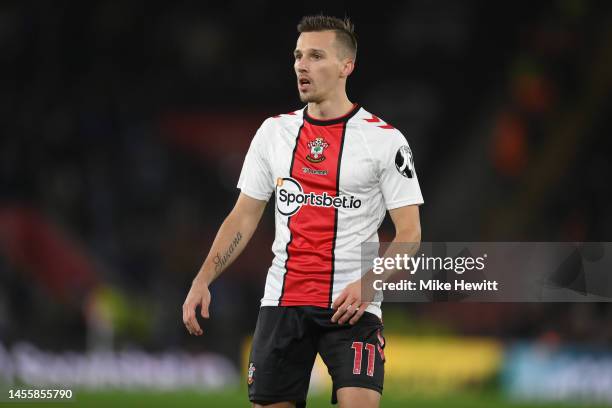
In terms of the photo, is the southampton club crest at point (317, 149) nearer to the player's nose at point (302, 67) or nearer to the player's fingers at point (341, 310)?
the player's nose at point (302, 67)

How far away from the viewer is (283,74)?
71.1 ft

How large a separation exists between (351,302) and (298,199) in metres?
0.57

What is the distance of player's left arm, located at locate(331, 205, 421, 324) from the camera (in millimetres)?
4984

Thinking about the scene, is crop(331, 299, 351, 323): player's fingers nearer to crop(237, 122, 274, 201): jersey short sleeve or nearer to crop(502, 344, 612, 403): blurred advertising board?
crop(237, 122, 274, 201): jersey short sleeve

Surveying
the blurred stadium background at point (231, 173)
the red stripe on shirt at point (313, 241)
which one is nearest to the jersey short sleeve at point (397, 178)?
the red stripe on shirt at point (313, 241)

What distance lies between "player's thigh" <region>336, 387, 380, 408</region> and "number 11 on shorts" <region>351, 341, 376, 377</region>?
77mm

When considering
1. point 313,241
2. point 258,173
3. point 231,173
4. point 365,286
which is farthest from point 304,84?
point 231,173

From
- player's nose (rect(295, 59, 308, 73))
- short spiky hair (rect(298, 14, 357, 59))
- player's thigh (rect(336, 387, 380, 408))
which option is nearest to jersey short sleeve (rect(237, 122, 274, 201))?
player's nose (rect(295, 59, 308, 73))

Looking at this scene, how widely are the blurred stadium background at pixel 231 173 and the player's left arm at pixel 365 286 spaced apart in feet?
21.3

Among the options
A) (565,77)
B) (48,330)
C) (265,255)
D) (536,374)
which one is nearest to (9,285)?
(48,330)

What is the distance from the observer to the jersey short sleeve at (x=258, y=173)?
545cm

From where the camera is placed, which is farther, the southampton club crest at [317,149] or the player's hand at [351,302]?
the southampton club crest at [317,149]

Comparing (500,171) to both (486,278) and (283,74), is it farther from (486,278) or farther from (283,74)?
(486,278)

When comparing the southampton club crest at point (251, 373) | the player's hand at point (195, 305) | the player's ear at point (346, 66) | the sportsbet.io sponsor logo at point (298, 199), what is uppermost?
the player's ear at point (346, 66)
